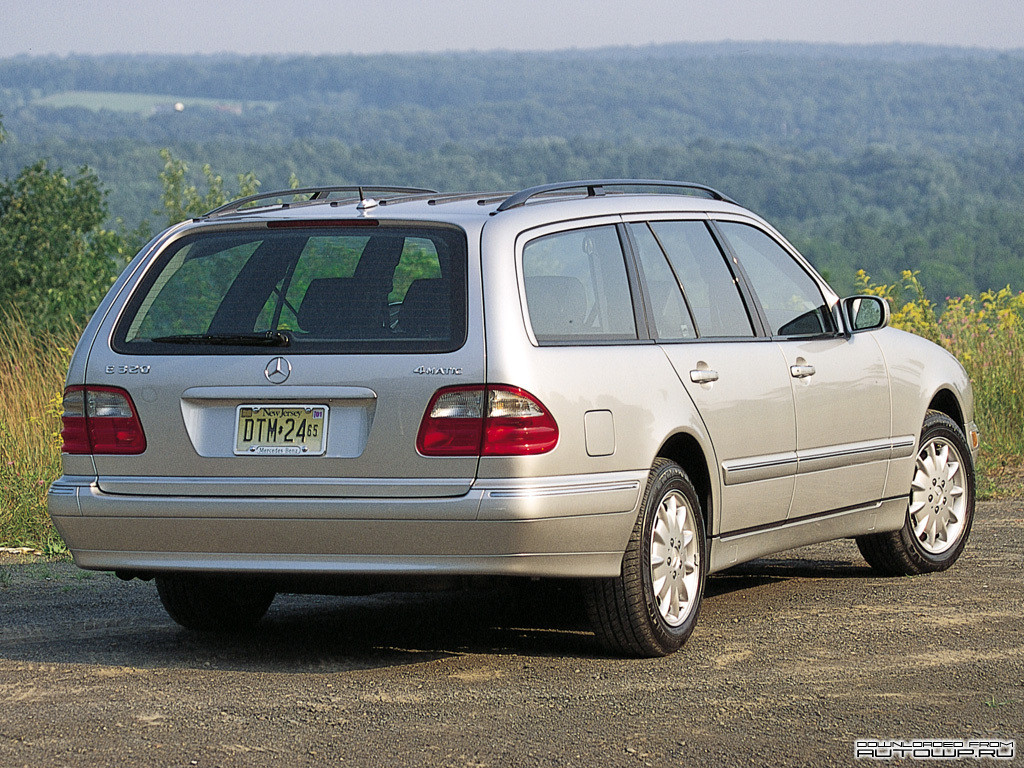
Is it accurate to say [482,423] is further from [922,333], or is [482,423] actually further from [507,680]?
[922,333]

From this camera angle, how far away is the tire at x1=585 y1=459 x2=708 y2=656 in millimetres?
5434

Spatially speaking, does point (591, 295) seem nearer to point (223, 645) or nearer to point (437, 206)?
point (437, 206)

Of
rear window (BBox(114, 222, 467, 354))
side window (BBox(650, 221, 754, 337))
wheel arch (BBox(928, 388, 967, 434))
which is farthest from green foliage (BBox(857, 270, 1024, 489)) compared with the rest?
rear window (BBox(114, 222, 467, 354))

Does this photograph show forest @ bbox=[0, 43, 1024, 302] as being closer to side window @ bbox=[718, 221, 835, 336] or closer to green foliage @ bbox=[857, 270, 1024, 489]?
green foliage @ bbox=[857, 270, 1024, 489]

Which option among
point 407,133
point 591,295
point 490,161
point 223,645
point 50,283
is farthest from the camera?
point 407,133

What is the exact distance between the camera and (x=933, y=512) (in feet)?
24.8

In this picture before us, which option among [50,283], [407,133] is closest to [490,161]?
[407,133]

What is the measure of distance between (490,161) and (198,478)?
113 metres

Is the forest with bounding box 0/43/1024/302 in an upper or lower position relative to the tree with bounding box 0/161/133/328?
lower

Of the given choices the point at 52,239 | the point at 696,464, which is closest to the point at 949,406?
the point at 696,464

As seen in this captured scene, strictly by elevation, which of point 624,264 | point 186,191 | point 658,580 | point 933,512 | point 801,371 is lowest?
point 186,191

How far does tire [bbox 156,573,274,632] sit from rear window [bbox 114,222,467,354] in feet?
3.80

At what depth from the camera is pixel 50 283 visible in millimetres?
29219

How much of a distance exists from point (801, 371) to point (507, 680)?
79.0 inches
